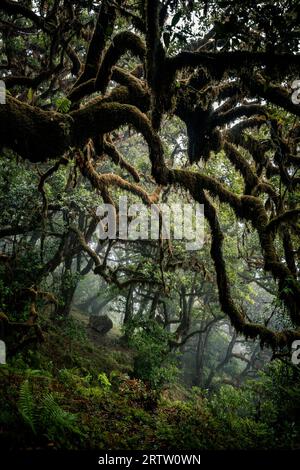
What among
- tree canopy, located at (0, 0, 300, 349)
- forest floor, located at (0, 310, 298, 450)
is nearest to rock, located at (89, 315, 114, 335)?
tree canopy, located at (0, 0, 300, 349)

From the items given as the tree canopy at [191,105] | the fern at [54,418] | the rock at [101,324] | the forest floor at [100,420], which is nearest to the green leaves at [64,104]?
the tree canopy at [191,105]

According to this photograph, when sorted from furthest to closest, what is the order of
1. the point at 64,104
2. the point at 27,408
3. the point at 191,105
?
the point at 191,105
the point at 64,104
the point at 27,408

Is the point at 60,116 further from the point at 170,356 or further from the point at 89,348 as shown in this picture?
the point at 170,356

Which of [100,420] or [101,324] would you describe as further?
[101,324]

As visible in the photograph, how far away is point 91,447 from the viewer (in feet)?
14.6

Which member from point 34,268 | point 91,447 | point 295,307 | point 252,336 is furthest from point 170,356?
point 91,447

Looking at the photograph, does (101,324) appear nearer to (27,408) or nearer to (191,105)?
(191,105)

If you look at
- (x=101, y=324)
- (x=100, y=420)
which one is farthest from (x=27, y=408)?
(x=101, y=324)

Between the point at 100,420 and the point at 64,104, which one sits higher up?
the point at 64,104

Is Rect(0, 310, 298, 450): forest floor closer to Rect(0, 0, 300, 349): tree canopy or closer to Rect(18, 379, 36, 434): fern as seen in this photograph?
Rect(18, 379, 36, 434): fern

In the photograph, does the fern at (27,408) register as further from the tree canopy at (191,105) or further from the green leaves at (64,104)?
the green leaves at (64,104)

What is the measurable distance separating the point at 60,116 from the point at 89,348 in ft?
37.1

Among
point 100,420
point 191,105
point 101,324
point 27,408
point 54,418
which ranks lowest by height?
point 101,324

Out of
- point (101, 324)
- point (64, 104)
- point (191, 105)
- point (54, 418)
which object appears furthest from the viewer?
point (101, 324)
